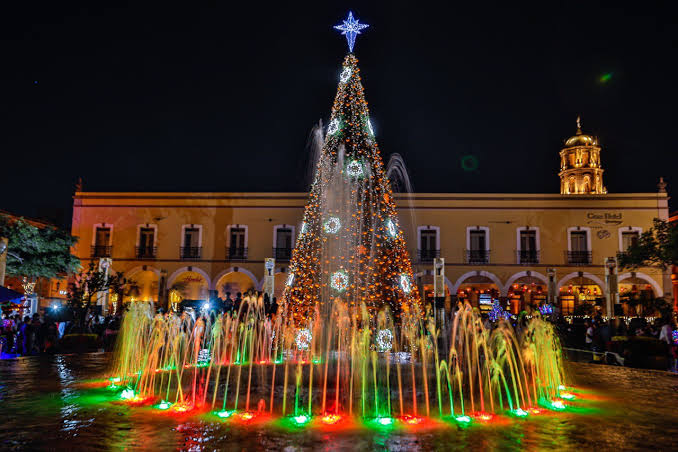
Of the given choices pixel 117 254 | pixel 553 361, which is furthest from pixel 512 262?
pixel 117 254

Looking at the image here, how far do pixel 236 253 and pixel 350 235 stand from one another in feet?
58.5

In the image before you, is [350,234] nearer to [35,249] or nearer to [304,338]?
[304,338]

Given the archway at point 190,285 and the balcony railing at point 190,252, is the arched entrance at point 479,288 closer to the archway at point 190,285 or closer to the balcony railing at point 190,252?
the archway at point 190,285

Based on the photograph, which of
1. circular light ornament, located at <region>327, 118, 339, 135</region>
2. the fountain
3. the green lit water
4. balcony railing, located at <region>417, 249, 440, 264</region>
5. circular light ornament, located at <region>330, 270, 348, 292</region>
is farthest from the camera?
balcony railing, located at <region>417, 249, 440, 264</region>

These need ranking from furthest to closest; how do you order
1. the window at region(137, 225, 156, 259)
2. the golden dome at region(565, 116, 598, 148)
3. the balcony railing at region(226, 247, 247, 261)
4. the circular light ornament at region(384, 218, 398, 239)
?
1. the golden dome at region(565, 116, 598, 148)
2. the window at region(137, 225, 156, 259)
3. the balcony railing at region(226, 247, 247, 261)
4. the circular light ornament at region(384, 218, 398, 239)

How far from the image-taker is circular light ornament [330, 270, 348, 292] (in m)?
13.0

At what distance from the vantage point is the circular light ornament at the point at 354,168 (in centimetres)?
1378

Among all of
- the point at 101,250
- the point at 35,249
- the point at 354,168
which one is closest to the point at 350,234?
the point at 354,168

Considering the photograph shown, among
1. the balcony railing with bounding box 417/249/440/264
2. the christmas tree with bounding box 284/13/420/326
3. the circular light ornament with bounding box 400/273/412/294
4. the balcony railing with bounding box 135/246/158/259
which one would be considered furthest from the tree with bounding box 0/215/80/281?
the balcony railing with bounding box 417/249/440/264

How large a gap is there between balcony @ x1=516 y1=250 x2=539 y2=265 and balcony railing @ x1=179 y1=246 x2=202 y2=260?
17.5m

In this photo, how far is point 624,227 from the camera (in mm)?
28594

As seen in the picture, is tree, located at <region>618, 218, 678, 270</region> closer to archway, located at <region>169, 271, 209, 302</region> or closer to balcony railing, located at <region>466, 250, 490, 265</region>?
balcony railing, located at <region>466, 250, 490, 265</region>

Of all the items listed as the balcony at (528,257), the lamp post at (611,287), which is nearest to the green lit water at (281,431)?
the lamp post at (611,287)

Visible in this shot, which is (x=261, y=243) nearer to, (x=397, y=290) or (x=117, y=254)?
(x=117, y=254)
